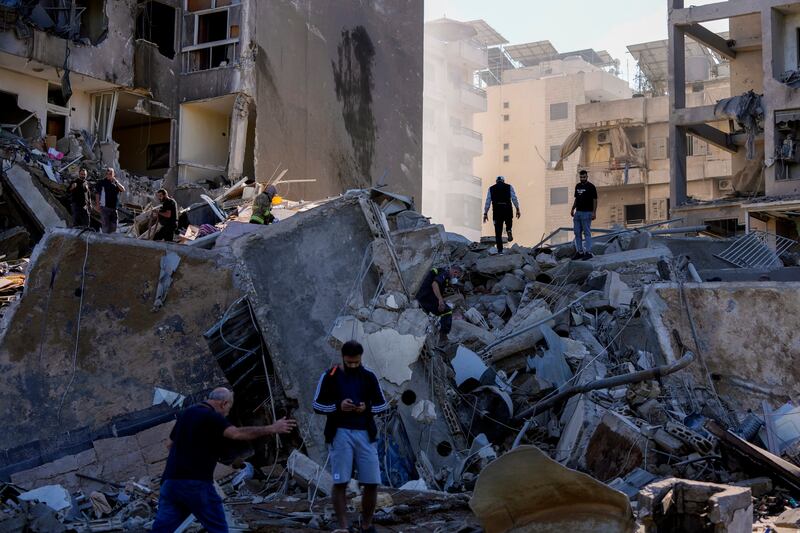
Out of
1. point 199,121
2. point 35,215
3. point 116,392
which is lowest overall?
point 116,392

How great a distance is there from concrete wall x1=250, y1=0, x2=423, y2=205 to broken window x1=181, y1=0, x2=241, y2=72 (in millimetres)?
918

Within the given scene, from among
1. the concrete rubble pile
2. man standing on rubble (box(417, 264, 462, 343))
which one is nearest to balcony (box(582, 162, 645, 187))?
man standing on rubble (box(417, 264, 462, 343))

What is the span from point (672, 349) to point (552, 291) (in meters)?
3.50

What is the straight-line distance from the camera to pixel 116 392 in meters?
10.0

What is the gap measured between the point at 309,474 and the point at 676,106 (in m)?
26.9

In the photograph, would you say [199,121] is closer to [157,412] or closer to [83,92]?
[83,92]

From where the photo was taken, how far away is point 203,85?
78.7 feet

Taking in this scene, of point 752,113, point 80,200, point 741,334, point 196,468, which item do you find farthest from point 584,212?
point 752,113

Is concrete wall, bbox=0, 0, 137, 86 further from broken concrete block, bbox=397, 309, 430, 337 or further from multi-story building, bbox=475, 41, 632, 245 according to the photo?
multi-story building, bbox=475, 41, 632, 245

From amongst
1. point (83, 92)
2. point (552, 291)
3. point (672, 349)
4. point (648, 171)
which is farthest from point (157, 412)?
point (648, 171)

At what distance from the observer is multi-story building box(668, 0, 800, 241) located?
2975 centimetres

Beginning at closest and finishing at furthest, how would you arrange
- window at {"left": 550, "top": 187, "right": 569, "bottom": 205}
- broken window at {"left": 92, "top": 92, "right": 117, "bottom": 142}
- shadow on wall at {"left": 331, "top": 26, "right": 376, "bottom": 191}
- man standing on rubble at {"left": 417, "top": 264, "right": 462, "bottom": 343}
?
man standing on rubble at {"left": 417, "top": 264, "right": 462, "bottom": 343}
broken window at {"left": 92, "top": 92, "right": 117, "bottom": 142}
shadow on wall at {"left": 331, "top": 26, "right": 376, "bottom": 191}
window at {"left": 550, "top": 187, "right": 569, "bottom": 205}

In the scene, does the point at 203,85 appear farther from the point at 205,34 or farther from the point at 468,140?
the point at 468,140

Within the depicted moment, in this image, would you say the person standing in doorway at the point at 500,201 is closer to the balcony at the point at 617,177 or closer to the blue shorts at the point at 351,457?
the blue shorts at the point at 351,457
